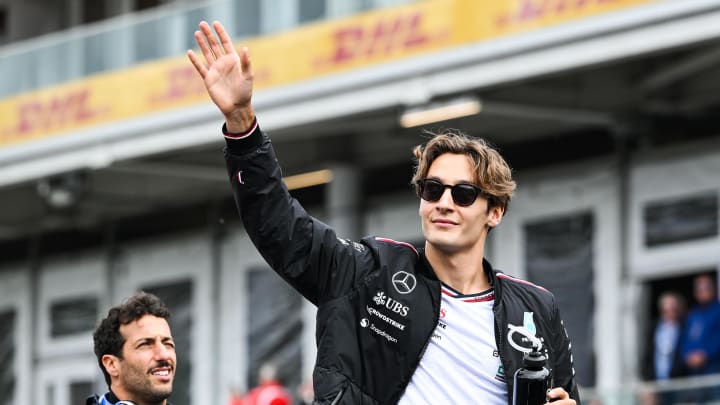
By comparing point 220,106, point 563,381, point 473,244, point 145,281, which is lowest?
point 563,381

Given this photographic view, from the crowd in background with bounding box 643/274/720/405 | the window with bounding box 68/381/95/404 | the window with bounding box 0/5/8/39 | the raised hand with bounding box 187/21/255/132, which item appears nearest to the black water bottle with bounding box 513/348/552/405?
the raised hand with bounding box 187/21/255/132

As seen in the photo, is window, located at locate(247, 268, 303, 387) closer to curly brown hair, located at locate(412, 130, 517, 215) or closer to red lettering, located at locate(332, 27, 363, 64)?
red lettering, located at locate(332, 27, 363, 64)

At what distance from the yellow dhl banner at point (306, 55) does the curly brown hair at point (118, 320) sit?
10.4m

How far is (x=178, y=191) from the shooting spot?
2539 centimetres

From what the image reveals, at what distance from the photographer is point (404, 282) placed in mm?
4984

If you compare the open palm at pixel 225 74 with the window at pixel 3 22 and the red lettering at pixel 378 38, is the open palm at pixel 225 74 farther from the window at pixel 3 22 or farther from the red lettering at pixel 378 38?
the window at pixel 3 22

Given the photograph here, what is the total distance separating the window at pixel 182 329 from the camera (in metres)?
25.6

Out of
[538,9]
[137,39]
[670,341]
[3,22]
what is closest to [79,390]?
[3,22]

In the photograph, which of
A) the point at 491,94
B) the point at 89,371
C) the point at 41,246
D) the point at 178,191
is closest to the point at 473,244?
the point at 491,94

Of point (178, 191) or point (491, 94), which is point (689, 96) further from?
point (178, 191)

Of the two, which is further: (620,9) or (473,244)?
(620,9)

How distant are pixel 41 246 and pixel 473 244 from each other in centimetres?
2448

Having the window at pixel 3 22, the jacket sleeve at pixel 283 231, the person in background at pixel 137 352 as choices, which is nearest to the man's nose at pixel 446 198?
the jacket sleeve at pixel 283 231

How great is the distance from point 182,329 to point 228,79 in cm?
2128
